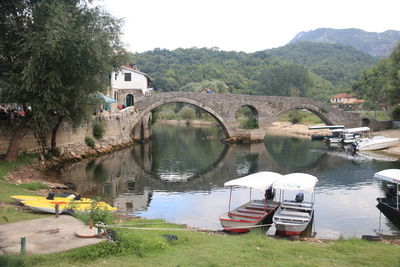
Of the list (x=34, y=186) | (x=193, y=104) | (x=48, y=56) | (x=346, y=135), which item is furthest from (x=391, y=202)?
(x=346, y=135)

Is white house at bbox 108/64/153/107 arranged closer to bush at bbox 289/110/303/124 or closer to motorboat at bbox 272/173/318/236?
motorboat at bbox 272/173/318/236

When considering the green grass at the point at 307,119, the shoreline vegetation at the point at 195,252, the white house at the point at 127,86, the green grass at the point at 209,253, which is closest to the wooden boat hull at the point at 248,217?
the shoreline vegetation at the point at 195,252

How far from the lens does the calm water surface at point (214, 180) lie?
14.6 m

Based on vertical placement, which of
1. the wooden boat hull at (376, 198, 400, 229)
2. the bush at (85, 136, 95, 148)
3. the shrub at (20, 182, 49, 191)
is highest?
the bush at (85, 136, 95, 148)

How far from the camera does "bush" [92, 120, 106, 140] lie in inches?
1173

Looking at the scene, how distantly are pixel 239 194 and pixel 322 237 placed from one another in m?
6.15

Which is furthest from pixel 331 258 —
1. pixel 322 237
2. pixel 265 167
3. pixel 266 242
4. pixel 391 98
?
pixel 391 98

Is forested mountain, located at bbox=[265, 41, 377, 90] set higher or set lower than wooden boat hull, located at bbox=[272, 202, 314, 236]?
higher

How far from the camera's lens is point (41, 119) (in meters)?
18.0

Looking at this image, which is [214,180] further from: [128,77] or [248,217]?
[128,77]

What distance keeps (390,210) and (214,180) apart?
33.2 feet

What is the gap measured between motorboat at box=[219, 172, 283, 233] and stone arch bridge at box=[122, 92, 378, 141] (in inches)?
932

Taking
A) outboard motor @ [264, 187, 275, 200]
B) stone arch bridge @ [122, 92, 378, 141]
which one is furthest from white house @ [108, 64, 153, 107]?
outboard motor @ [264, 187, 275, 200]

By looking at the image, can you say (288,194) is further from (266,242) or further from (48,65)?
(48,65)
